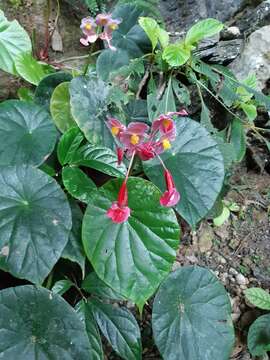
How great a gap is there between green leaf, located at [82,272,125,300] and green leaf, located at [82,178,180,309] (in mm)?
144

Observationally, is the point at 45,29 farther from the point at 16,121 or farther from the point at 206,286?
the point at 206,286

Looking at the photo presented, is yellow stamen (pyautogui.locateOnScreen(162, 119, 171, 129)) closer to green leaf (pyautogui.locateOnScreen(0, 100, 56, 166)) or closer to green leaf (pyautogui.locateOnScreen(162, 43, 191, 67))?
green leaf (pyautogui.locateOnScreen(0, 100, 56, 166))

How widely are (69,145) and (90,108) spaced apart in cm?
15

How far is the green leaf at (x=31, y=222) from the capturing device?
1102 mm

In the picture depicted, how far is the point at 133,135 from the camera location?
3.53 ft

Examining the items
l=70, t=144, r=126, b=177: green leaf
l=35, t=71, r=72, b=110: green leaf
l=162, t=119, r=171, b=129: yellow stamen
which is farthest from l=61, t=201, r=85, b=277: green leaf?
l=35, t=71, r=72, b=110: green leaf

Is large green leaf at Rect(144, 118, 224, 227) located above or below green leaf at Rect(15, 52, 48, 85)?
below

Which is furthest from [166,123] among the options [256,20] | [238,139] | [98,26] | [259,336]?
[256,20]

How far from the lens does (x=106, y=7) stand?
1845mm

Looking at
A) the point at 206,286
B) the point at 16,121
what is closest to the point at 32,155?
the point at 16,121

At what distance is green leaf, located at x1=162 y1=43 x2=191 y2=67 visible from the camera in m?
1.55

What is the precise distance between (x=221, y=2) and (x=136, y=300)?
156 cm

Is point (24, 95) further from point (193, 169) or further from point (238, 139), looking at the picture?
point (238, 139)

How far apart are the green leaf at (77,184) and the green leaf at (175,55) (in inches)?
20.9
